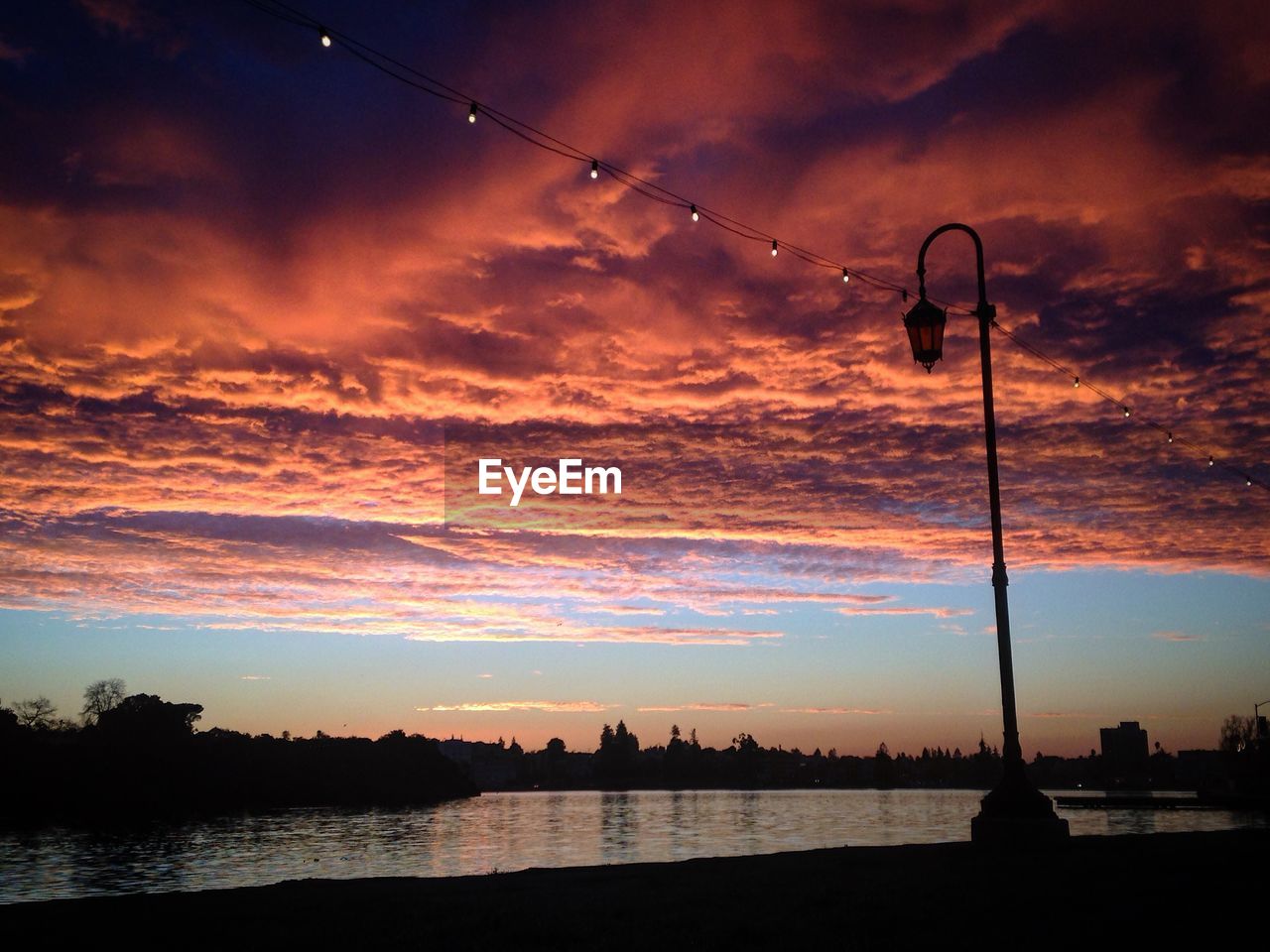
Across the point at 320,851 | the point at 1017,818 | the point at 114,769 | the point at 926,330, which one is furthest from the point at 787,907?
the point at 114,769

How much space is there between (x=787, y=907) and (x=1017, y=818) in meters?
5.10

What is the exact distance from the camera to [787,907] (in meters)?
9.73

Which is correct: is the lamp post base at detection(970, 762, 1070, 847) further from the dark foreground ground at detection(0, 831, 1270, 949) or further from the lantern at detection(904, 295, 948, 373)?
the lantern at detection(904, 295, 948, 373)

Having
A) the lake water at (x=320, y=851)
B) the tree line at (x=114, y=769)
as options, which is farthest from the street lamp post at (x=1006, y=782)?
the tree line at (x=114, y=769)

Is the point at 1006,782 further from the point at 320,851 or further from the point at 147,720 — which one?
the point at 147,720

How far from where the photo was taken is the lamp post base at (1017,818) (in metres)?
13.0

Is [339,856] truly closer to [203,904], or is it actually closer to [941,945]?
[203,904]

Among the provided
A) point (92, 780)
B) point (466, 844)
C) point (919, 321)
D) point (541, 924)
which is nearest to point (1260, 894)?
point (541, 924)

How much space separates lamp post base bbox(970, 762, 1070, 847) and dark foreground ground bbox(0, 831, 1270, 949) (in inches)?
15.8

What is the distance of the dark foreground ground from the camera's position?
823 cm

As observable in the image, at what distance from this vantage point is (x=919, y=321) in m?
15.2

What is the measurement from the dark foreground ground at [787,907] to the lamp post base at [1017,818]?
0.40 meters

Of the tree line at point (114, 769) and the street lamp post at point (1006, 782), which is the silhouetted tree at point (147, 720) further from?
the street lamp post at point (1006, 782)

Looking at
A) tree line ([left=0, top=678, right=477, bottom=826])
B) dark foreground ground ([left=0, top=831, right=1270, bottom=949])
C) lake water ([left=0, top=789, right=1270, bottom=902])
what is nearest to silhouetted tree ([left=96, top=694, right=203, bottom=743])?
tree line ([left=0, top=678, right=477, bottom=826])
